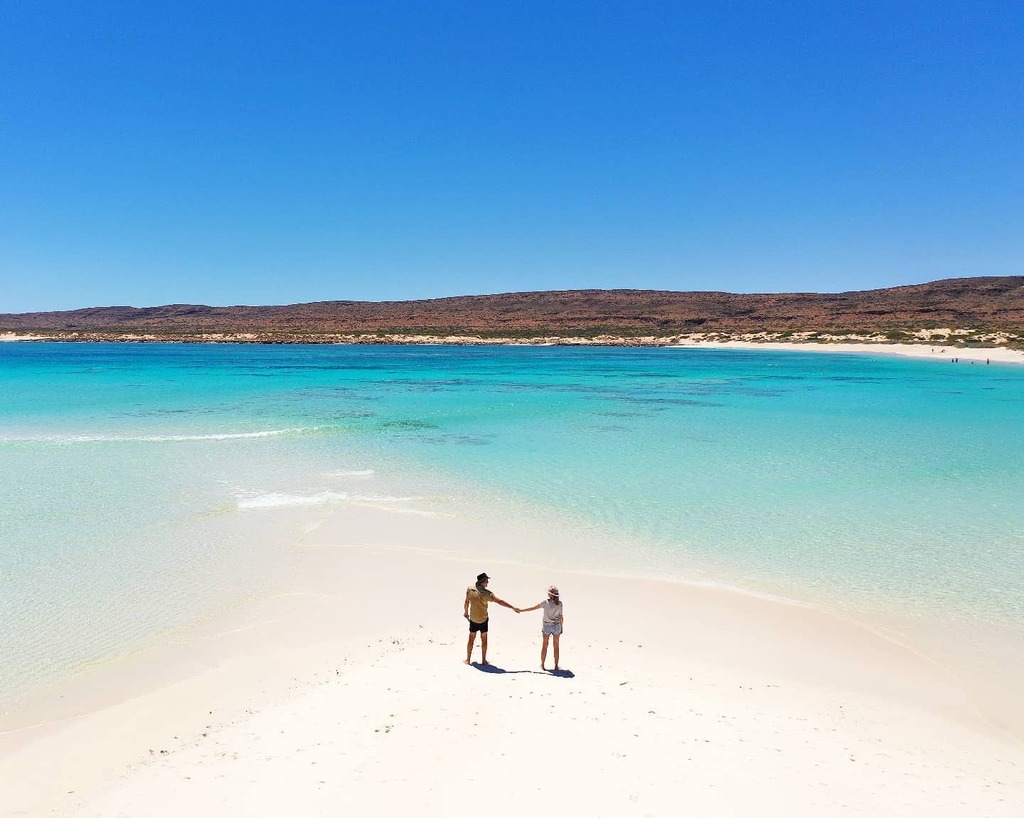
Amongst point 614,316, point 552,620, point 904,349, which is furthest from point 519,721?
point 614,316

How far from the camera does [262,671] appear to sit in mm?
7031

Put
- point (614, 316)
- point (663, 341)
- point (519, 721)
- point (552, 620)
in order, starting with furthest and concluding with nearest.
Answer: point (614, 316), point (663, 341), point (552, 620), point (519, 721)

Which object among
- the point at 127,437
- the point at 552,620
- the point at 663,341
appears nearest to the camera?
the point at 552,620

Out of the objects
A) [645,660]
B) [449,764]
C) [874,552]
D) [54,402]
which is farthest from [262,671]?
[54,402]

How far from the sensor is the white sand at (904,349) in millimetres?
61531

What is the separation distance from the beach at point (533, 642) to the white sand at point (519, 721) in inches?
1.2

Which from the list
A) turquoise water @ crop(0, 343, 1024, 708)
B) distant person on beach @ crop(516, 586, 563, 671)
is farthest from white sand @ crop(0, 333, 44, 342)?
distant person on beach @ crop(516, 586, 563, 671)

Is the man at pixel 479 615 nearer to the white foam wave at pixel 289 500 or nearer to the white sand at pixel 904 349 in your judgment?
the white foam wave at pixel 289 500

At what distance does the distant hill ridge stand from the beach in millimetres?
79535

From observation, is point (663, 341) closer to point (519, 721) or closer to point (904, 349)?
point (904, 349)

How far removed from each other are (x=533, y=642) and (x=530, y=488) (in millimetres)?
7073

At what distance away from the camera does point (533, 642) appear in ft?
25.8

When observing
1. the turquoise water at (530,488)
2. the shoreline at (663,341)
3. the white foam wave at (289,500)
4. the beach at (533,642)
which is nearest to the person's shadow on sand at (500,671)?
the beach at (533,642)

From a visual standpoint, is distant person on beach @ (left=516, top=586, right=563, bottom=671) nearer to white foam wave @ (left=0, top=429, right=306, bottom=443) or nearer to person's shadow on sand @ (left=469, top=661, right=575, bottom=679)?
person's shadow on sand @ (left=469, top=661, right=575, bottom=679)
